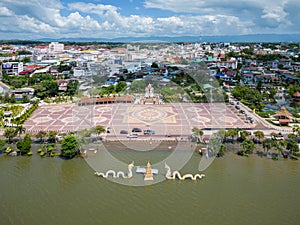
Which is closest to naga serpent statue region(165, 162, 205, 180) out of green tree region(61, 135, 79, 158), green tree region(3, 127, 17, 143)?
green tree region(61, 135, 79, 158)

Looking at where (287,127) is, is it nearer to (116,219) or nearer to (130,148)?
(130,148)

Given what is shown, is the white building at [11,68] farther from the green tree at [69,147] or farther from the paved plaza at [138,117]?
the green tree at [69,147]

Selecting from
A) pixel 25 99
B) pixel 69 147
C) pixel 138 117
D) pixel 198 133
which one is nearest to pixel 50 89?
pixel 25 99

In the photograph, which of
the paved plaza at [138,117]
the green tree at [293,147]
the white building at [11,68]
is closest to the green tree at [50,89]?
the paved plaza at [138,117]

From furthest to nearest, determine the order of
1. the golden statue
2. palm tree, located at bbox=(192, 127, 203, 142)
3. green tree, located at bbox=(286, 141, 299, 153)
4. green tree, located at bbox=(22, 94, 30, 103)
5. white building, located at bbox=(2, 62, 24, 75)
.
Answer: white building, located at bbox=(2, 62, 24, 75) < green tree, located at bbox=(22, 94, 30, 103) < palm tree, located at bbox=(192, 127, 203, 142) < green tree, located at bbox=(286, 141, 299, 153) < the golden statue

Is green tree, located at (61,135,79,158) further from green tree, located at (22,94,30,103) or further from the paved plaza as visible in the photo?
green tree, located at (22,94,30,103)

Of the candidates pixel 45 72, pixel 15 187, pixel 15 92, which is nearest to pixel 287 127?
pixel 15 187

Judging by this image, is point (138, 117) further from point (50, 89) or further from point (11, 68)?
point (11, 68)
